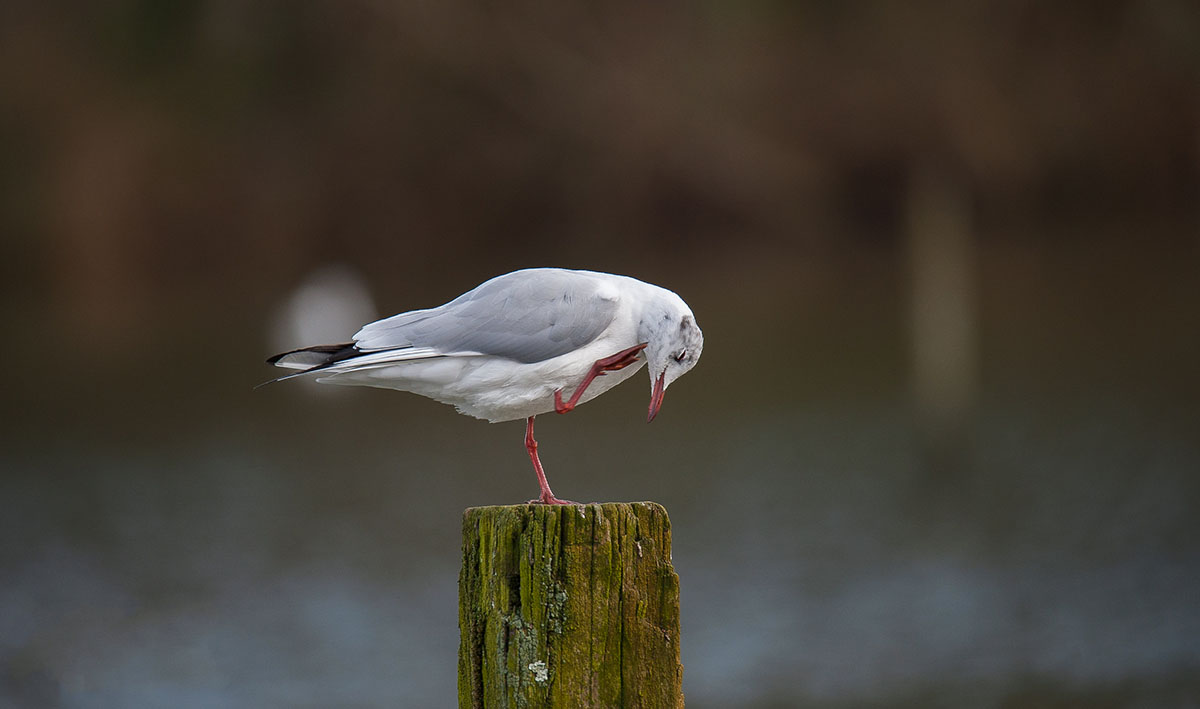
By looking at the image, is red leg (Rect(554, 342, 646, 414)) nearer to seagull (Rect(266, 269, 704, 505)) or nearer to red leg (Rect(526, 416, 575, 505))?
seagull (Rect(266, 269, 704, 505))

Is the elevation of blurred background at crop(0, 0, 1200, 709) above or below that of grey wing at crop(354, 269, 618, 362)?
above

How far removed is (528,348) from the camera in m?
4.29

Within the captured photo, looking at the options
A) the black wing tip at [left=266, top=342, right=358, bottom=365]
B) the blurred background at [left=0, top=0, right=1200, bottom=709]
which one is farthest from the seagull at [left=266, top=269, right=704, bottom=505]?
the blurred background at [left=0, top=0, right=1200, bottom=709]

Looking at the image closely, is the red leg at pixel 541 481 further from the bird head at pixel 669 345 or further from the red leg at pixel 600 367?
the bird head at pixel 669 345

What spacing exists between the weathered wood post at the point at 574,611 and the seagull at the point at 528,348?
0.97 m

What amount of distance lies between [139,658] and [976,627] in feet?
21.3


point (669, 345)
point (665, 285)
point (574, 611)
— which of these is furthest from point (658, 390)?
point (665, 285)

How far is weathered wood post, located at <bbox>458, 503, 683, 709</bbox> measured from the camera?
3201 millimetres

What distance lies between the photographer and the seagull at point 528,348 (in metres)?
4.24

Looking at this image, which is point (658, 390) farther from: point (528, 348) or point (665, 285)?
point (665, 285)

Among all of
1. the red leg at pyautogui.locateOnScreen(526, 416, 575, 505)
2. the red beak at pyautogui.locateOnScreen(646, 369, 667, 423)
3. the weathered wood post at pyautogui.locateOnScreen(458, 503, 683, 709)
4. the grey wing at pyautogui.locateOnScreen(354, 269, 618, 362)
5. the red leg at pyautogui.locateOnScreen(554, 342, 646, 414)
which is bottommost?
the weathered wood post at pyautogui.locateOnScreen(458, 503, 683, 709)

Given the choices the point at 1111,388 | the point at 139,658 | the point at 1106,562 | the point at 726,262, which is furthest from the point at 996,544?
the point at 726,262

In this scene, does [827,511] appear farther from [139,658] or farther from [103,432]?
[103,432]

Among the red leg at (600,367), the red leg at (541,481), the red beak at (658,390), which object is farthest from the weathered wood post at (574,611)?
the red leg at (600,367)
